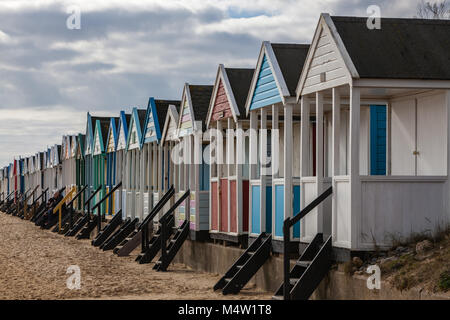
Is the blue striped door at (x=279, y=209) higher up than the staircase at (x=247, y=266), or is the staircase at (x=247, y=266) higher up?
the blue striped door at (x=279, y=209)

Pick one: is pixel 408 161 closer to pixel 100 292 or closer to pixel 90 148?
pixel 100 292

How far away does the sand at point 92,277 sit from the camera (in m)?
13.7

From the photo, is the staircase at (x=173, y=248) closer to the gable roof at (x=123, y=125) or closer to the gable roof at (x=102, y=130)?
the gable roof at (x=123, y=125)

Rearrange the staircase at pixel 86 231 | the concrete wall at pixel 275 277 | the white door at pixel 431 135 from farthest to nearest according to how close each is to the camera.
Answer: the staircase at pixel 86 231
the white door at pixel 431 135
the concrete wall at pixel 275 277

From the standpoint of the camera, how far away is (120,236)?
23625 millimetres

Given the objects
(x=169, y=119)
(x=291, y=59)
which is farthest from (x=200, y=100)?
(x=291, y=59)

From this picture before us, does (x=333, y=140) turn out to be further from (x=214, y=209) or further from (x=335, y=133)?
(x=214, y=209)

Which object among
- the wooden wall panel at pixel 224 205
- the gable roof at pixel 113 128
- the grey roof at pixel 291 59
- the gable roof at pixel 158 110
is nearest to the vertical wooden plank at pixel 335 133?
the grey roof at pixel 291 59

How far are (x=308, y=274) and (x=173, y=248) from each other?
7.38m

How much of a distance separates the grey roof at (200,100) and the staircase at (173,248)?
2.35 m

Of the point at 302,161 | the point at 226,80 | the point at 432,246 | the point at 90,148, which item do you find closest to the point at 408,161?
the point at 302,161

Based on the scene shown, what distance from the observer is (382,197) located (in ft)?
35.9

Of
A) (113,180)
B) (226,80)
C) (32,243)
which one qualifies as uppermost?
(226,80)
